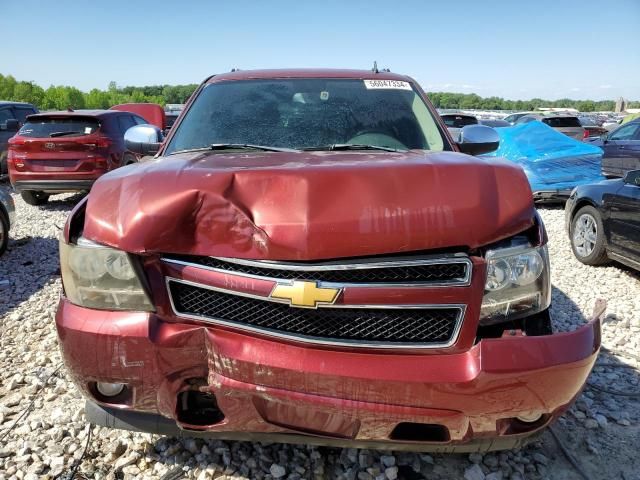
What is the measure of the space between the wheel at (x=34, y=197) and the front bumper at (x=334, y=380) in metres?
8.70

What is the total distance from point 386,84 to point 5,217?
520cm

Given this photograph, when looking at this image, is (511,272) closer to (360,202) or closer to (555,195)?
(360,202)

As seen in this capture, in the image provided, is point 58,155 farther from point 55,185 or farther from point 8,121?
point 8,121

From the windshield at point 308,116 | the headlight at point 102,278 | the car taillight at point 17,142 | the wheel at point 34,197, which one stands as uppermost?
the windshield at point 308,116

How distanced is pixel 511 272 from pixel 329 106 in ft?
5.51

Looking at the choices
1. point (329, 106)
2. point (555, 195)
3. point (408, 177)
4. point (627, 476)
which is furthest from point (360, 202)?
point (555, 195)

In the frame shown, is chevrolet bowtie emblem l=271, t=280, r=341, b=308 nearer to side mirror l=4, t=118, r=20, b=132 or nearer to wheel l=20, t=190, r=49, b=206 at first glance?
wheel l=20, t=190, r=49, b=206

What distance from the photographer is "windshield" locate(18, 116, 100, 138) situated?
8.49 meters

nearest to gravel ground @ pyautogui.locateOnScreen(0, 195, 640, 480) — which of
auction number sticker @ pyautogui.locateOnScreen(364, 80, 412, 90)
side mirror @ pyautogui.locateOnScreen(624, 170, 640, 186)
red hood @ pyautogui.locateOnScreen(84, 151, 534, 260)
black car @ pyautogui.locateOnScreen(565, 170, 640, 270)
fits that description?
red hood @ pyautogui.locateOnScreen(84, 151, 534, 260)

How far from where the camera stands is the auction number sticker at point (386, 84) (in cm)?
312

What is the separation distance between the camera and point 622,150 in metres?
10.0

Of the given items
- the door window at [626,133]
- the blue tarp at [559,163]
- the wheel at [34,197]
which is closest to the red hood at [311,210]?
the blue tarp at [559,163]

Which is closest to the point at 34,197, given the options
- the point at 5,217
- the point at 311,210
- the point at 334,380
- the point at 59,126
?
the point at 59,126

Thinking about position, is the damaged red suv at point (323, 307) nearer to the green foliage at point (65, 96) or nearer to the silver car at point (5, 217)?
the silver car at point (5, 217)
